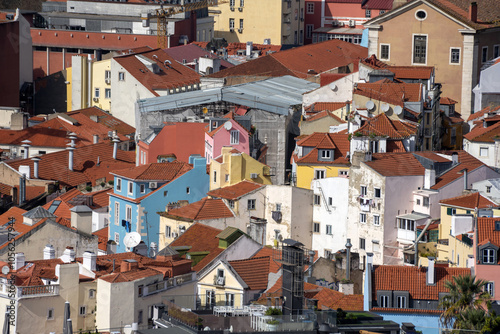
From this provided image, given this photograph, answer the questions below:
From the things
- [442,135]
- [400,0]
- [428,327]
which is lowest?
[428,327]

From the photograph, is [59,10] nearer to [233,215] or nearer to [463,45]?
[463,45]

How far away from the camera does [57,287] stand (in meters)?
54.6

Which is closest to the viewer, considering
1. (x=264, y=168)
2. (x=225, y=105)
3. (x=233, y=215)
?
(x=233, y=215)

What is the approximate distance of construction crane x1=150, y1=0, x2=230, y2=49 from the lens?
123938 millimetres

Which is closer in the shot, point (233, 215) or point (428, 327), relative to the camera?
point (428, 327)

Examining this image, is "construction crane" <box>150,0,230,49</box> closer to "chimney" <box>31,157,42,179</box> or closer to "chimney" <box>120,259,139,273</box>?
"chimney" <box>31,157,42,179</box>

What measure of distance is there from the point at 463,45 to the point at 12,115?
27775 mm

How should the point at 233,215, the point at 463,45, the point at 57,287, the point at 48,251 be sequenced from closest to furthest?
the point at 57,287 < the point at 48,251 < the point at 233,215 < the point at 463,45

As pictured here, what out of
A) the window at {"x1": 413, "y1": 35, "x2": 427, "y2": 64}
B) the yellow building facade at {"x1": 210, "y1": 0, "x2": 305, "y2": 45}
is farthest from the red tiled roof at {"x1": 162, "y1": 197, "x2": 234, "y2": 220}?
the yellow building facade at {"x1": 210, "y1": 0, "x2": 305, "y2": 45}

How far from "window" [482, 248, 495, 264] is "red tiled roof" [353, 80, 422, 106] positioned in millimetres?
19462

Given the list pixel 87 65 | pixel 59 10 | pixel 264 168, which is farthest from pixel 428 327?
pixel 59 10

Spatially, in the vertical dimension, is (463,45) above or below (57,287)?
above

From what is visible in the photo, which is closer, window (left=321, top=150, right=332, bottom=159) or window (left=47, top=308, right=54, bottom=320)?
window (left=47, top=308, right=54, bottom=320)

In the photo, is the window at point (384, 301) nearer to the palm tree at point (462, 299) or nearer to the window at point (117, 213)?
the palm tree at point (462, 299)
